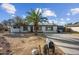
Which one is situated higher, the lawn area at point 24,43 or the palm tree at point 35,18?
the palm tree at point 35,18

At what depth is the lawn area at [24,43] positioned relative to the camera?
2.46m

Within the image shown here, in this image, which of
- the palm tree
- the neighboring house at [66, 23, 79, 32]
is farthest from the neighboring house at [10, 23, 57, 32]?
the neighboring house at [66, 23, 79, 32]

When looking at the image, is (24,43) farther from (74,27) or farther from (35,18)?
(74,27)

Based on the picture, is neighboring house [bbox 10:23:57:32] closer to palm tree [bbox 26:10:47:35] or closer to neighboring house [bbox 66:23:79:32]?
palm tree [bbox 26:10:47:35]

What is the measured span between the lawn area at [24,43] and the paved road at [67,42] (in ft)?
0.16

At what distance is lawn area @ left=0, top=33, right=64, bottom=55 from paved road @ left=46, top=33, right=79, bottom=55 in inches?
2.0

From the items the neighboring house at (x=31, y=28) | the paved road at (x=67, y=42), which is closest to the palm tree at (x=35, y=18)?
the neighboring house at (x=31, y=28)

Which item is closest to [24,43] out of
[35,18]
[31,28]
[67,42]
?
[31,28]

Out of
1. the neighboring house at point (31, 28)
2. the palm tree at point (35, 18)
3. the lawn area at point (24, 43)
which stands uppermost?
the palm tree at point (35, 18)

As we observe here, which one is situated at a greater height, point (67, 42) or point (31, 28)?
point (31, 28)

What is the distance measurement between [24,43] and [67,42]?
403 millimetres

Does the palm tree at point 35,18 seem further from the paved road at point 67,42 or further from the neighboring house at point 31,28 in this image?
the paved road at point 67,42

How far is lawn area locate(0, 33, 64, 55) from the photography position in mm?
2463

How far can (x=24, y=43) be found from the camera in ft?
8.13
